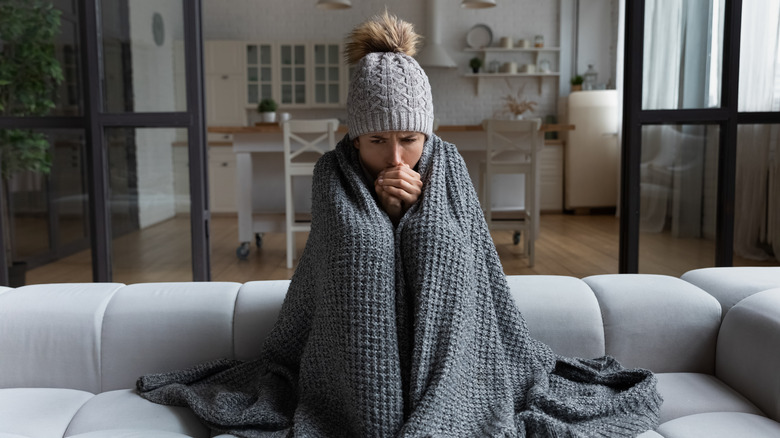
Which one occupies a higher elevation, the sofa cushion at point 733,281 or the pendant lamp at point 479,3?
the pendant lamp at point 479,3

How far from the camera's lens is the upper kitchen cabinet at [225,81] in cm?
746

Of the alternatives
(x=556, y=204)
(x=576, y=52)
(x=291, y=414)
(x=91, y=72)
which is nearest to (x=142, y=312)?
(x=291, y=414)

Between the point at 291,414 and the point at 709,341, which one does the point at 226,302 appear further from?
the point at 709,341

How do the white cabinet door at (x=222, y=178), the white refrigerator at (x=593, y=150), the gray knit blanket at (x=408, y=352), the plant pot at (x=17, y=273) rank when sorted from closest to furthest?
the gray knit blanket at (x=408, y=352)
the plant pot at (x=17, y=273)
the white refrigerator at (x=593, y=150)
the white cabinet door at (x=222, y=178)

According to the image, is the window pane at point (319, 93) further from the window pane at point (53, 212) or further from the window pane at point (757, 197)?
the window pane at point (757, 197)

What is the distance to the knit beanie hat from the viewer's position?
1.32m

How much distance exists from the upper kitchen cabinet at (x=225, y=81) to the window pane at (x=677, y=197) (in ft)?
18.0

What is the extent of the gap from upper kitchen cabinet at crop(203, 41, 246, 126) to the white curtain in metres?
5.58

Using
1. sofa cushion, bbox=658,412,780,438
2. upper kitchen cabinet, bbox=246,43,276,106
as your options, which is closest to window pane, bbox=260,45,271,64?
upper kitchen cabinet, bbox=246,43,276,106

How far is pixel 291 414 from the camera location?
4.32 ft

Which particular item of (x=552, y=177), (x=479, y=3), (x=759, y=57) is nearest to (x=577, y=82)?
(x=552, y=177)

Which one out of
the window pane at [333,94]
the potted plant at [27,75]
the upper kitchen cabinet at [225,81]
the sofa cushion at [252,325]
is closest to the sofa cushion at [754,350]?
the sofa cushion at [252,325]

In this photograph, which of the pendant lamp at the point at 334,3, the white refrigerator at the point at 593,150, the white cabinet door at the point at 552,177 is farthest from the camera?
the white cabinet door at the point at 552,177

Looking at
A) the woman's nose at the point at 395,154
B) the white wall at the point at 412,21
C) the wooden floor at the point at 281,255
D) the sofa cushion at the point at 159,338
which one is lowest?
the wooden floor at the point at 281,255
